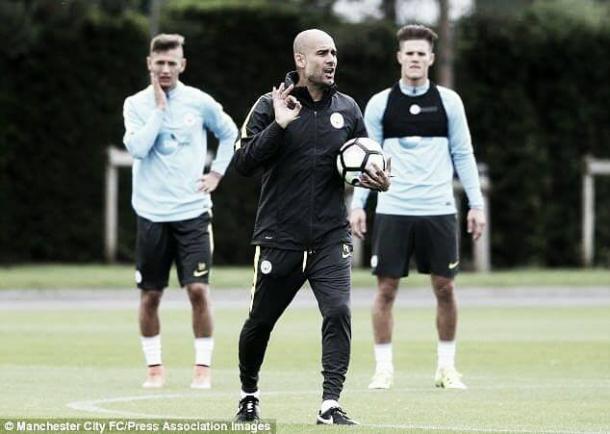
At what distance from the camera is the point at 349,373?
14.3 meters

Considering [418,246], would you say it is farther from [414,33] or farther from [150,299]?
[150,299]

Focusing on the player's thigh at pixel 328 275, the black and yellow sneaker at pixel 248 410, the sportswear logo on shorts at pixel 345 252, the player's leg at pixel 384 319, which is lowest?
the black and yellow sneaker at pixel 248 410

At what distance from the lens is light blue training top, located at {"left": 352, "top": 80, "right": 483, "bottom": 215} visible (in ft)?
44.0

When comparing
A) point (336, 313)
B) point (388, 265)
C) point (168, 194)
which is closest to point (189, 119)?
point (168, 194)

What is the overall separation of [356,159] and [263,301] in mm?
991

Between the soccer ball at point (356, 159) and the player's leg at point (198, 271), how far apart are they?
132 inches

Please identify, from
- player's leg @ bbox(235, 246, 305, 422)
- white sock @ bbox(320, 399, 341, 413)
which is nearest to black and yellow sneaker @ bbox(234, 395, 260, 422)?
player's leg @ bbox(235, 246, 305, 422)

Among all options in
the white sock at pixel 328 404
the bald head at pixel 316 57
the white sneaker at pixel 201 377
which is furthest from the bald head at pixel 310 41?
the white sneaker at pixel 201 377

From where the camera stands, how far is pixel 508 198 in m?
31.3

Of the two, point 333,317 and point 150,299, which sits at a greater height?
point 333,317

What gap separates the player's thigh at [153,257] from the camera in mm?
13367

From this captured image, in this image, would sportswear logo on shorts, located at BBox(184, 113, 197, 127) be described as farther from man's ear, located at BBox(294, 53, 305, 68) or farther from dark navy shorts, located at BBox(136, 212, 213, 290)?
man's ear, located at BBox(294, 53, 305, 68)

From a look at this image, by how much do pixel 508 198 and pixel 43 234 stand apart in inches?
322

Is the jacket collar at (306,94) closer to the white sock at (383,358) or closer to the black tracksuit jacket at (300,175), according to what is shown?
the black tracksuit jacket at (300,175)
